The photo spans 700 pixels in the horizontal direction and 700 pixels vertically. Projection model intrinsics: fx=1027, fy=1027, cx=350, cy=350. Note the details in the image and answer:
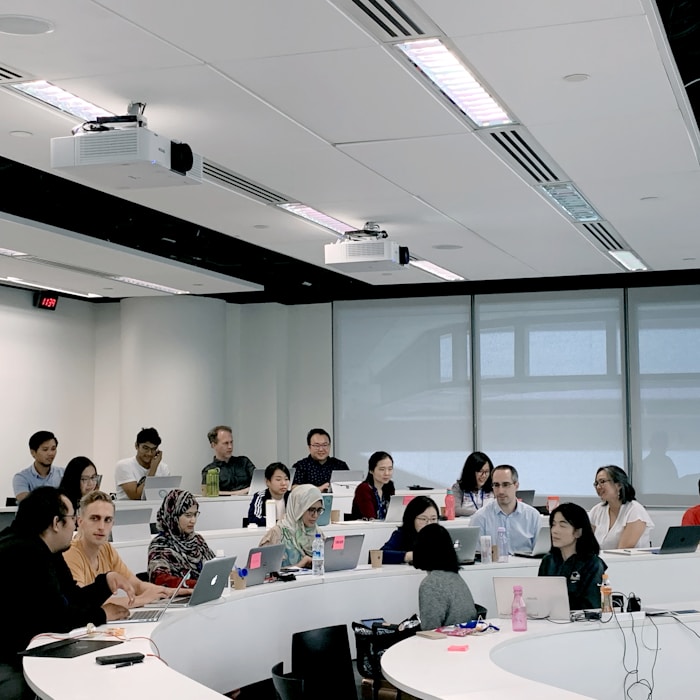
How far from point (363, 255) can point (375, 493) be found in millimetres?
2456

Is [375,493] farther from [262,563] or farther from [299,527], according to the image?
[262,563]

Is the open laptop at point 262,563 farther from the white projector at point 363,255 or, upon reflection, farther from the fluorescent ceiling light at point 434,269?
the fluorescent ceiling light at point 434,269

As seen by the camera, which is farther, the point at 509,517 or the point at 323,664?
the point at 509,517

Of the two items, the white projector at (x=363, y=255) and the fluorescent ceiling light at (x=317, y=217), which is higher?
the fluorescent ceiling light at (x=317, y=217)

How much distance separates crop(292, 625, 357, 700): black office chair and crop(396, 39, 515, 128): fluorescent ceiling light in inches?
103

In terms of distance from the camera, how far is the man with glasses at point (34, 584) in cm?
400

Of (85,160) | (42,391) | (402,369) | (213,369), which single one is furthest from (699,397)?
(85,160)

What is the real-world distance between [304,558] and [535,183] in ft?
9.33

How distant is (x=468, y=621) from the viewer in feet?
16.8

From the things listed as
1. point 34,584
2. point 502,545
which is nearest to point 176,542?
point 34,584

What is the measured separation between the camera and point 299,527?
6.64 m

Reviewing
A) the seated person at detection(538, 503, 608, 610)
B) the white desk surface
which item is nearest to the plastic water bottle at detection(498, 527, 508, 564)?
the white desk surface

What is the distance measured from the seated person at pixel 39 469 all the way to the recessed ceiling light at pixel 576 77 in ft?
19.7

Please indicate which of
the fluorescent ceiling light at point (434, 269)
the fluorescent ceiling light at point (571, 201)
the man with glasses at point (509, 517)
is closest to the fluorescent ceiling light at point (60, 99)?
the fluorescent ceiling light at point (571, 201)
